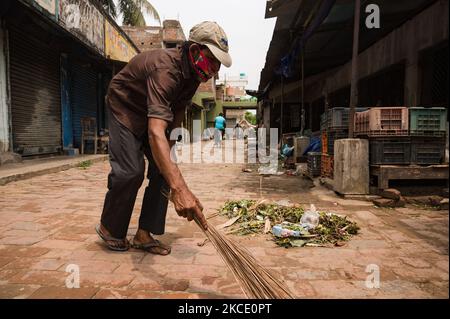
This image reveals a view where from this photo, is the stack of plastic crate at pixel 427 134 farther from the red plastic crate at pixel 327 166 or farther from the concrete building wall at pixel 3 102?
the concrete building wall at pixel 3 102

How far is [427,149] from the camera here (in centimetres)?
461

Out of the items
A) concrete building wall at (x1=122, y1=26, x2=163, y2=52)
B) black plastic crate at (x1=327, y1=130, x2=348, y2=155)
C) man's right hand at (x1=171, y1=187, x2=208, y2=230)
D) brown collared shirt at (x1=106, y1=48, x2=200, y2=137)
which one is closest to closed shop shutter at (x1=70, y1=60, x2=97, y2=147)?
black plastic crate at (x1=327, y1=130, x2=348, y2=155)

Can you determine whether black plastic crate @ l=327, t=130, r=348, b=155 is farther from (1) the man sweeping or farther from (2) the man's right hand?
(2) the man's right hand

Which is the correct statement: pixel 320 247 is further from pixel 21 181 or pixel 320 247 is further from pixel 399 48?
pixel 399 48

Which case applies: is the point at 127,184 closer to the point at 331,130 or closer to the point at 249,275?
the point at 249,275

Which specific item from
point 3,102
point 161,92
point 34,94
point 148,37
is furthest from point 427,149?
point 148,37

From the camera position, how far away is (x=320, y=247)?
2.80 metres

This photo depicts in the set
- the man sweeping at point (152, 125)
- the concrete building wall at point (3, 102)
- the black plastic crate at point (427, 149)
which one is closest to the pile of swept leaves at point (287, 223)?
the man sweeping at point (152, 125)

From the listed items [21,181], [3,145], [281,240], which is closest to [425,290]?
[281,240]

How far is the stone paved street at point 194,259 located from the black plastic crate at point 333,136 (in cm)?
156

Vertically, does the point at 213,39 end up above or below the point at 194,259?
above

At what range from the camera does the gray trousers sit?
7.95 feet

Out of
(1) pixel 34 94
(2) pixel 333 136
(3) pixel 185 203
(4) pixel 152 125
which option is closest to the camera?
(3) pixel 185 203

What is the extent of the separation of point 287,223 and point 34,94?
8113mm
